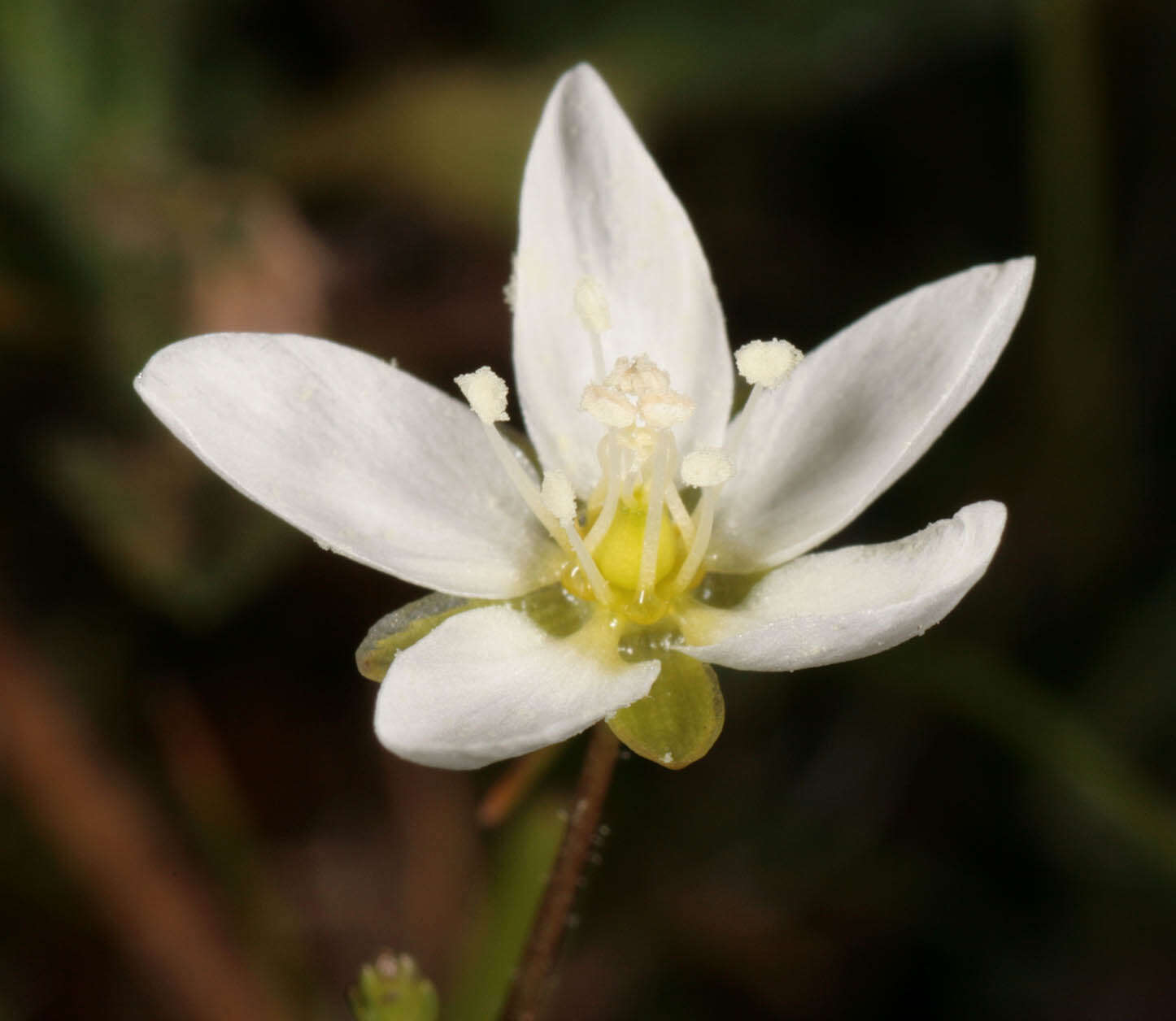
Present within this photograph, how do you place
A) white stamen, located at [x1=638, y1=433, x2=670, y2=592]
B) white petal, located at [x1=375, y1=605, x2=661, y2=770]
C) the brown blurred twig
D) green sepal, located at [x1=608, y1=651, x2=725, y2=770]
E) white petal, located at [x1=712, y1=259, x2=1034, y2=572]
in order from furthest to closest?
1. the brown blurred twig
2. white stamen, located at [x1=638, y1=433, x2=670, y2=592]
3. white petal, located at [x1=712, y1=259, x2=1034, y2=572]
4. green sepal, located at [x1=608, y1=651, x2=725, y2=770]
5. white petal, located at [x1=375, y1=605, x2=661, y2=770]

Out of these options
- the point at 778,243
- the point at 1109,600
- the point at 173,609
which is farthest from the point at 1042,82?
the point at 173,609

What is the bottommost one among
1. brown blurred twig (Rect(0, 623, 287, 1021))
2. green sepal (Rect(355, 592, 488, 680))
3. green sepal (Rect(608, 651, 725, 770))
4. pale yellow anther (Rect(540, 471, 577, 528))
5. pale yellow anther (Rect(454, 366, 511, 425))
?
brown blurred twig (Rect(0, 623, 287, 1021))

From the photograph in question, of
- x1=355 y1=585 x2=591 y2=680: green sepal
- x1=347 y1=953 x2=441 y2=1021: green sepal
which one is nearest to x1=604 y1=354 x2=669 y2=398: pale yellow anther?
x1=355 y1=585 x2=591 y2=680: green sepal

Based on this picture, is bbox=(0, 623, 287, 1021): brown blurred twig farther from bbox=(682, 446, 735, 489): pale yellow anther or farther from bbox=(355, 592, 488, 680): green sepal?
bbox=(682, 446, 735, 489): pale yellow anther

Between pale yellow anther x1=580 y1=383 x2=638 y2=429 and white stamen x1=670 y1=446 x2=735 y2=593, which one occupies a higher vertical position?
pale yellow anther x1=580 y1=383 x2=638 y2=429

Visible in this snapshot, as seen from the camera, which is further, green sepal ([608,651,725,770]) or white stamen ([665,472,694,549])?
white stamen ([665,472,694,549])

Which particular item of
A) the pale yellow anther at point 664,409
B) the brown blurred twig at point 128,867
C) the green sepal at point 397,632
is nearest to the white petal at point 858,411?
the pale yellow anther at point 664,409

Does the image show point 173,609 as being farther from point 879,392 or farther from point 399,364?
point 879,392
